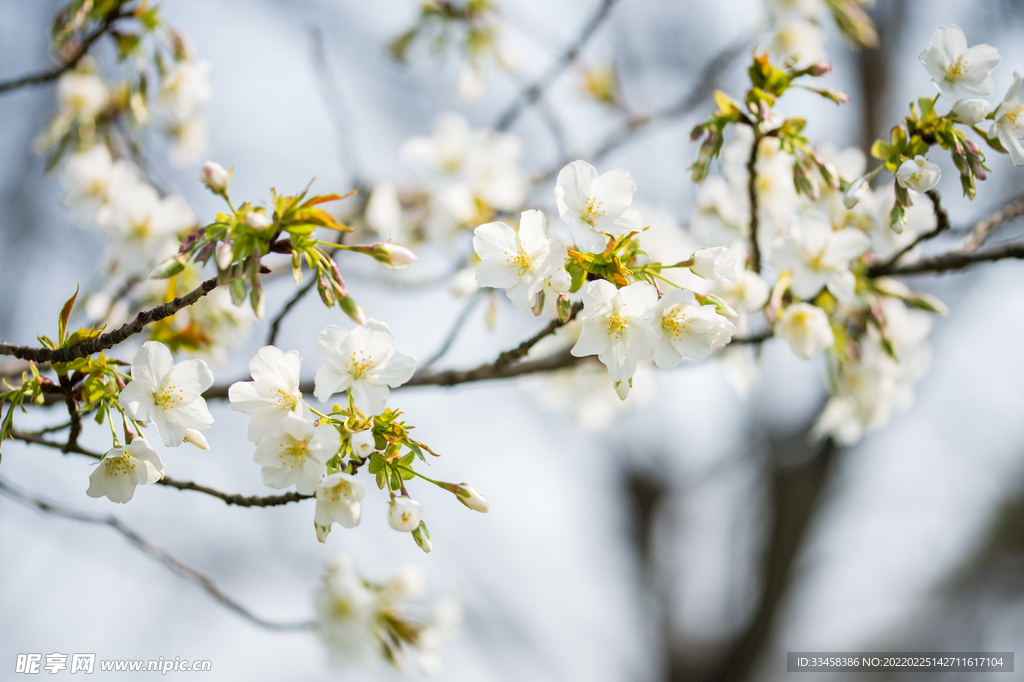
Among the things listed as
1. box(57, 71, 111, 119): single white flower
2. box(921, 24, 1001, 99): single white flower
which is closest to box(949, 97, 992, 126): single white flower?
box(921, 24, 1001, 99): single white flower

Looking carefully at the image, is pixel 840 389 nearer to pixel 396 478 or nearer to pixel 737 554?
pixel 396 478

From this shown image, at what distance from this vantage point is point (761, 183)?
1662mm

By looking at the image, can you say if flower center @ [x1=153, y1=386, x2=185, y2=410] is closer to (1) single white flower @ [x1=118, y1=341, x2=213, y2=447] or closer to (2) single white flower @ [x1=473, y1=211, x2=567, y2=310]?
(1) single white flower @ [x1=118, y1=341, x2=213, y2=447]

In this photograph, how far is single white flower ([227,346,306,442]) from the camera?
962 millimetres

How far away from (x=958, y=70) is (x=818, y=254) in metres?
0.44

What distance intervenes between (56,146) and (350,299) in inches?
74.9

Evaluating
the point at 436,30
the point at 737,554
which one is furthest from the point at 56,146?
the point at 737,554

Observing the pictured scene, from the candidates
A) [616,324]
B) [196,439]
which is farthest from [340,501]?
[616,324]

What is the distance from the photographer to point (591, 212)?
100 centimetres

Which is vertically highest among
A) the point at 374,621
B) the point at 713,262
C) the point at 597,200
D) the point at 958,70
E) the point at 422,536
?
the point at 958,70

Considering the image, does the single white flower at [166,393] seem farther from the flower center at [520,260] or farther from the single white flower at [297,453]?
the flower center at [520,260]

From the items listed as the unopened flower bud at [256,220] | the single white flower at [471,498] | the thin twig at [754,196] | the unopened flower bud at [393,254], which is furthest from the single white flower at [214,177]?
the thin twig at [754,196]

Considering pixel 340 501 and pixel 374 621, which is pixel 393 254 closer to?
pixel 340 501

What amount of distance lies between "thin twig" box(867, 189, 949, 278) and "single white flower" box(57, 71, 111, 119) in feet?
8.38
